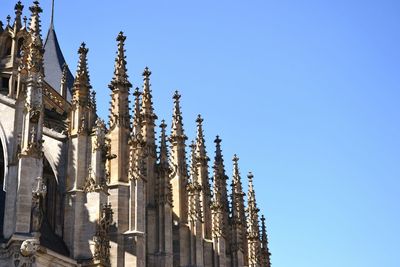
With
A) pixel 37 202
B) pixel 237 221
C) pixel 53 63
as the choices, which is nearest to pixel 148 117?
pixel 237 221

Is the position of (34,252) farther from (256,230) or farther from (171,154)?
(256,230)

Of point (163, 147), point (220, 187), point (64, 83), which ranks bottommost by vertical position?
point (220, 187)

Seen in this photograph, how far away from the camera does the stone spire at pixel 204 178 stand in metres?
33.0

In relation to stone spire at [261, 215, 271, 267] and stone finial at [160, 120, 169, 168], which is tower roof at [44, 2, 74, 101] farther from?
stone spire at [261, 215, 271, 267]

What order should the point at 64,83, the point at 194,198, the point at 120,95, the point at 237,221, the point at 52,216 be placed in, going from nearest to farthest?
the point at 52,216 → the point at 120,95 → the point at 194,198 → the point at 237,221 → the point at 64,83

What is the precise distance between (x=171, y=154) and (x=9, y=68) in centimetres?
854

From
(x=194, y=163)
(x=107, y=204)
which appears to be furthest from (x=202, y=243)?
(x=107, y=204)

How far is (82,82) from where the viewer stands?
24.9 meters

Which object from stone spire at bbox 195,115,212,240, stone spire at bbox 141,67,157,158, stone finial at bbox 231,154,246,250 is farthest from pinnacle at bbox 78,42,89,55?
stone finial at bbox 231,154,246,250

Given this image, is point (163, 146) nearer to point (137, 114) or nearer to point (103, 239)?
point (137, 114)

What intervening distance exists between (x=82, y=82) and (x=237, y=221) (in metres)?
14.0

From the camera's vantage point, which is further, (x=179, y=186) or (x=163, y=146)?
(x=179, y=186)

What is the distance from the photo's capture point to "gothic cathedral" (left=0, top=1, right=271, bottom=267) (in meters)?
19.7

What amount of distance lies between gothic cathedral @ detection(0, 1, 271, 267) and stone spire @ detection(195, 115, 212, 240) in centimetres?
5
